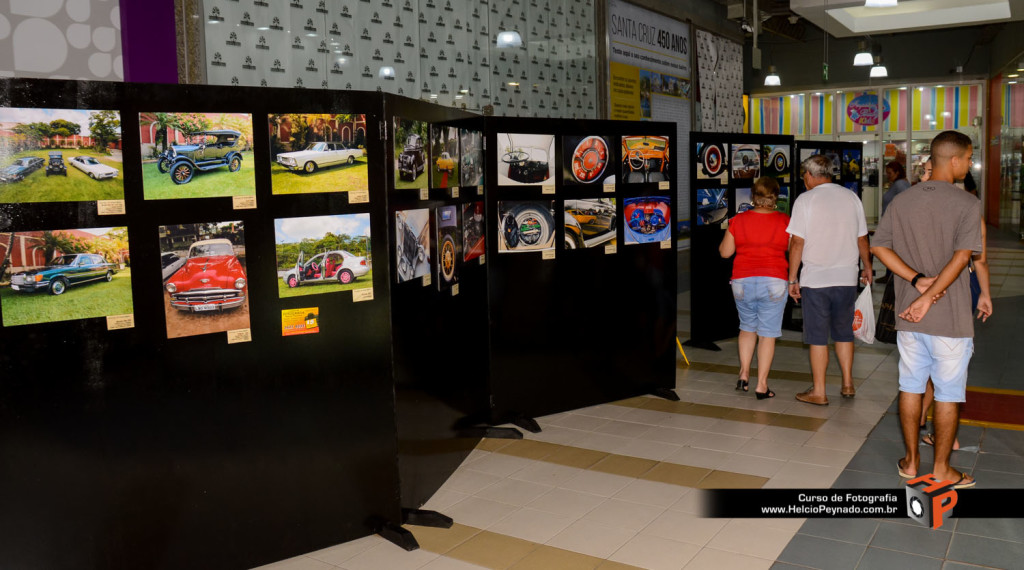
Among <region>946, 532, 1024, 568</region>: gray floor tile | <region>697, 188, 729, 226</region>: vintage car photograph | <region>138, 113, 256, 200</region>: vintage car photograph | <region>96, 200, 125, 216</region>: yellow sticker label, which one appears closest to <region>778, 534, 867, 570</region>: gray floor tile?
<region>946, 532, 1024, 568</region>: gray floor tile

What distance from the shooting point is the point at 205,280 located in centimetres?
329

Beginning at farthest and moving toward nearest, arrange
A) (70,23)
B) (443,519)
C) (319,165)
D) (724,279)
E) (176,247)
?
(724,279) < (70,23) < (443,519) < (319,165) < (176,247)

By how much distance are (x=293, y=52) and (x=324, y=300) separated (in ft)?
9.67

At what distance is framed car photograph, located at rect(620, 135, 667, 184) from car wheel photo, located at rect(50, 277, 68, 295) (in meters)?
3.73

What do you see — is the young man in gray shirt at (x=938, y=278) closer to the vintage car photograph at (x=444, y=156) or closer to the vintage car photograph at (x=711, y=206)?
the vintage car photograph at (x=444, y=156)

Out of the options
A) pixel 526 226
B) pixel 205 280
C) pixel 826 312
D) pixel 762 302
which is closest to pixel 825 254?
pixel 826 312

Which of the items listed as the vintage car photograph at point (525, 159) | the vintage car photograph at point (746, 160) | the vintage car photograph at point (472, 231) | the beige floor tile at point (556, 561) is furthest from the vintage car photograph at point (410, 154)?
the vintage car photograph at point (746, 160)

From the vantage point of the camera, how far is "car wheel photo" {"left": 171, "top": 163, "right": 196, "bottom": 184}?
126 inches

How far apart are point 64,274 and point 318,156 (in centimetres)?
107

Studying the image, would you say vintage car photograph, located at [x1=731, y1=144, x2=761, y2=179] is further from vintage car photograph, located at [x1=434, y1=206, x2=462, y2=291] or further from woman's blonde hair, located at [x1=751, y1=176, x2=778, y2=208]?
vintage car photograph, located at [x1=434, y1=206, x2=462, y2=291]

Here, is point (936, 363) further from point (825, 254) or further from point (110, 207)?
point (110, 207)

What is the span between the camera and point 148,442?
127 inches

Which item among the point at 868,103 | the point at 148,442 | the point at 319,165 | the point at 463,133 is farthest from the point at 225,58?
the point at 868,103

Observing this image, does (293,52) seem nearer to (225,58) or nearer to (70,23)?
(225,58)
